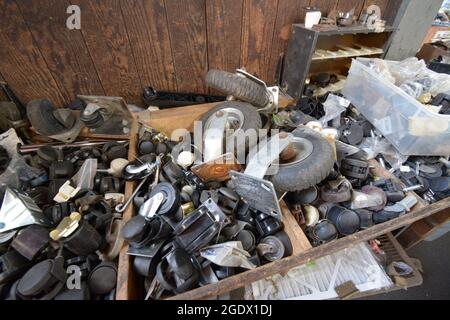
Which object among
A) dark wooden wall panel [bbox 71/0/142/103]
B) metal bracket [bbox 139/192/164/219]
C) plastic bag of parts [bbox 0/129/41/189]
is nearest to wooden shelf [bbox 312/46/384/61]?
dark wooden wall panel [bbox 71/0/142/103]

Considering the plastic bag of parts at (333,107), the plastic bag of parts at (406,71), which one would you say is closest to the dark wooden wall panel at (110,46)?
the plastic bag of parts at (333,107)

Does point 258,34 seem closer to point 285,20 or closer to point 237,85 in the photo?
point 285,20

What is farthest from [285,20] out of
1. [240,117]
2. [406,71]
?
[406,71]

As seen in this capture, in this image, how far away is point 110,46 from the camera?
3.59 ft

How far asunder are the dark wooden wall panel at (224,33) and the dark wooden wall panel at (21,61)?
87 centimetres

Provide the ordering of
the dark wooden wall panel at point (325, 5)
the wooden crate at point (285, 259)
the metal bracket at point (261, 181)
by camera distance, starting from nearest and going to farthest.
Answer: the wooden crate at point (285, 259) < the metal bracket at point (261, 181) < the dark wooden wall panel at point (325, 5)

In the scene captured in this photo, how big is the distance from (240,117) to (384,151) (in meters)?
0.78

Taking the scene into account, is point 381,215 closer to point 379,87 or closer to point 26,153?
point 379,87

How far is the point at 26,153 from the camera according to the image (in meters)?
0.97

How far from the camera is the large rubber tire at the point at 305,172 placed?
2.45 ft

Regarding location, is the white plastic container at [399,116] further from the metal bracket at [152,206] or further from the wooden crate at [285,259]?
the metal bracket at [152,206]

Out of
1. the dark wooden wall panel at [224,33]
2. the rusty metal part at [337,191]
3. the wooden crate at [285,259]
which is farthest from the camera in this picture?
the dark wooden wall panel at [224,33]
